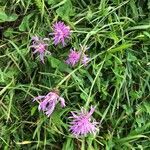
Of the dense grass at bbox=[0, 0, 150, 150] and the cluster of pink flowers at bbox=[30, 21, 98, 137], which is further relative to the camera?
the dense grass at bbox=[0, 0, 150, 150]

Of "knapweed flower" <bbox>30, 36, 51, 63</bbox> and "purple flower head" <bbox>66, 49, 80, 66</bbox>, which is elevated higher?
"knapweed flower" <bbox>30, 36, 51, 63</bbox>

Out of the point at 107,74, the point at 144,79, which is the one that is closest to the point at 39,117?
the point at 107,74

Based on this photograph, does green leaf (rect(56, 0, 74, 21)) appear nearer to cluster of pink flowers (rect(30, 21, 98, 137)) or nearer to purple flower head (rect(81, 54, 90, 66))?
cluster of pink flowers (rect(30, 21, 98, 137))

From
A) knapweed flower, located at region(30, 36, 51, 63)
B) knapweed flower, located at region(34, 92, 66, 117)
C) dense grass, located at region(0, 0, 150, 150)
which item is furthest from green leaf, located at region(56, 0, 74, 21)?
knapweed flower, located at region(34, 92, 66, 117)

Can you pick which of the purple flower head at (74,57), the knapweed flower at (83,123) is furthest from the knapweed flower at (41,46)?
the knapweed flower at (83,123)

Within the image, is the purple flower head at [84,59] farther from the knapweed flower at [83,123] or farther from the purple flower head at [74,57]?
the knapweed flower at [83,123]

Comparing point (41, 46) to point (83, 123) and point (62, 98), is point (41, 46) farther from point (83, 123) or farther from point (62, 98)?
point (83, 123)

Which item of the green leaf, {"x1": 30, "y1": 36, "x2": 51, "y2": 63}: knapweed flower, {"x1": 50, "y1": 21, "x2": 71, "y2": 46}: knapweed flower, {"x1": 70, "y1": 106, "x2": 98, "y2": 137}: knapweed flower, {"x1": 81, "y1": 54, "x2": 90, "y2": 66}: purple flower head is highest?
the green leaf

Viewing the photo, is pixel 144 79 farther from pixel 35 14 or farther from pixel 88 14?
pixel 35 14
